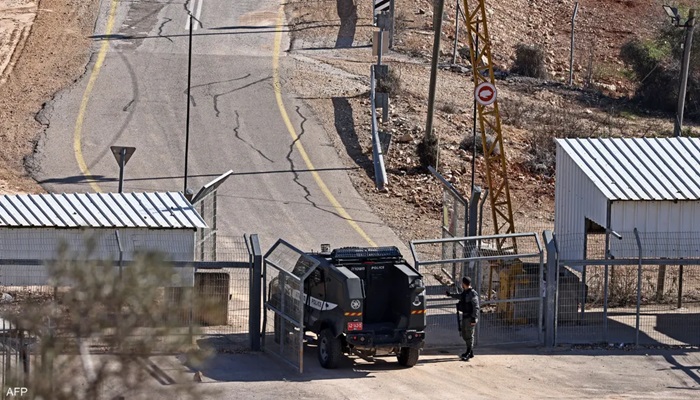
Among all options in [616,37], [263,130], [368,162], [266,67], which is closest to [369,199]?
[368,162]

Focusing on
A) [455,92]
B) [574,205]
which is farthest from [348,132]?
[574,205]

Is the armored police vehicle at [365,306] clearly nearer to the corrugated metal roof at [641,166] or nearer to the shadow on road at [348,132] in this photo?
the corrugated metal roof at [641,166]

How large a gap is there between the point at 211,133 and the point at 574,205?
13434 millimetres

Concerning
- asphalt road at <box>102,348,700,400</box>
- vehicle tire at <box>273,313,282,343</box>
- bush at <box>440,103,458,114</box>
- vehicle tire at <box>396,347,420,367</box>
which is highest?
bush at <box>440,103,458,114</box>

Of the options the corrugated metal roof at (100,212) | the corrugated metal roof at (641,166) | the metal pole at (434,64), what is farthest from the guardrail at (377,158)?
the corrugated metal roof at (100,212)

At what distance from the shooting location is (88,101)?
33.5m

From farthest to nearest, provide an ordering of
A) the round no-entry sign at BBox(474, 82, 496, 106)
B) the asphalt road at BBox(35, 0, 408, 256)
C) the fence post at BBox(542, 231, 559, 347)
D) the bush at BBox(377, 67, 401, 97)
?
the bush at BBox(377, 67, 401, 97) < the asphalt road at BBox(35, 0, 408, 256) < the round no-entry sign at BBox(474, 82, 496, 106) < the fence post at BBox(542, 231, 559, 347)

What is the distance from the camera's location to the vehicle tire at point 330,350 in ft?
56.5

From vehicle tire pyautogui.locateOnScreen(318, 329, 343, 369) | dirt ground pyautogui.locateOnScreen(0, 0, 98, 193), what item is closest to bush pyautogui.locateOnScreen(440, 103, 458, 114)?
dirt ground pyautogui.locateOnScreen(0, 0, 98, 193)

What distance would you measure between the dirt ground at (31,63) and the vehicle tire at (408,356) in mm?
12983

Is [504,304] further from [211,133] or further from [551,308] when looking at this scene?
[211,133]

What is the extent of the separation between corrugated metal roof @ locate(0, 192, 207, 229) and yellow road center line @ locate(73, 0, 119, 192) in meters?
8.37

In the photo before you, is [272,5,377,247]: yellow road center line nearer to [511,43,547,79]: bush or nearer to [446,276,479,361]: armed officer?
[446,276,479,361]: armed officer

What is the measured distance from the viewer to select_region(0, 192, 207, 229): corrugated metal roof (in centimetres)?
1844
